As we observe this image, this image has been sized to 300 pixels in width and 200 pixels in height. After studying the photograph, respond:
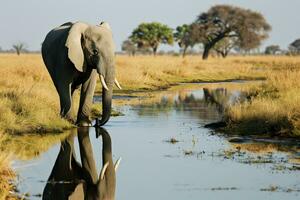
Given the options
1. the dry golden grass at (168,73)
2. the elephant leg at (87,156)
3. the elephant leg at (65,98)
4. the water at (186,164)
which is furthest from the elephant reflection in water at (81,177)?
the dry golden grass at (168,73)

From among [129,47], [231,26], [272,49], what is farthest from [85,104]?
[272,49]

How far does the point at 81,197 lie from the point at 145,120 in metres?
9.56

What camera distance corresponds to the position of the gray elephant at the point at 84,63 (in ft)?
49.6

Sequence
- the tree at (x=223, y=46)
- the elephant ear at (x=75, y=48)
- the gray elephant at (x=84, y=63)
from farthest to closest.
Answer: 1. the tree at (x=223, y=46)
2. the gray elephant at (x=84, y=63)
3. the elephant ear at (x=75, y=48)

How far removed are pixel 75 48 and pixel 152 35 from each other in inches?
3020

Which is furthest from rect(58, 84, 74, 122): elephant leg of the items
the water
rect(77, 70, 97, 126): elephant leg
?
the water

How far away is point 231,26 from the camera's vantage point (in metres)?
69.2

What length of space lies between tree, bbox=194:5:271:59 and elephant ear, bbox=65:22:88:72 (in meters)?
52.8

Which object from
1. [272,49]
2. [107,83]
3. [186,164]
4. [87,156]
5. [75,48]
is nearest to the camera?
[186,164]

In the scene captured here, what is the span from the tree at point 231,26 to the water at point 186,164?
167 feet

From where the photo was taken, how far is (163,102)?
80.0 feet

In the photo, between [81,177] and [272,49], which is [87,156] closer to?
[81,177]

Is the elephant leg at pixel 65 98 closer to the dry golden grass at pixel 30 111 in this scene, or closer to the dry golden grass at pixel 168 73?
the dry golden grass at pixel 30 111

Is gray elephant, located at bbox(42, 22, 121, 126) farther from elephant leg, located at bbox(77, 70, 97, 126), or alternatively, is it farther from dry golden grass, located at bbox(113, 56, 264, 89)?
dry golden grass, located at bbox(113, 56, 264, 89)
